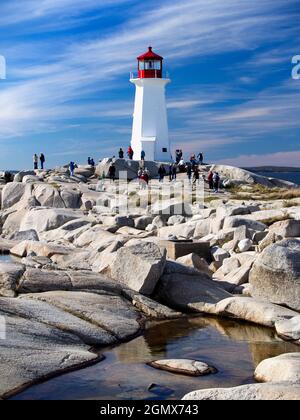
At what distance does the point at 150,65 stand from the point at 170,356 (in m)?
51.5

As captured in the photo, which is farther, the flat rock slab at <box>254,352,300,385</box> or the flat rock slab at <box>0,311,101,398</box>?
the flat rock slab at <box>0,311,101,398</box>

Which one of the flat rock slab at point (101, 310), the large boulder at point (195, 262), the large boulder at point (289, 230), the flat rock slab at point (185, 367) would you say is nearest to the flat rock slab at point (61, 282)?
the flat rock slab at point (101, 310)

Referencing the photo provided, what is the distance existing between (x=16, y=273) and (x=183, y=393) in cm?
746

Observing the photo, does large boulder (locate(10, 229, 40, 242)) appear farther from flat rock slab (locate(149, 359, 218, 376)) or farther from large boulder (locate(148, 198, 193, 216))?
flat rock slab (locate(149, 359, 218, 376))

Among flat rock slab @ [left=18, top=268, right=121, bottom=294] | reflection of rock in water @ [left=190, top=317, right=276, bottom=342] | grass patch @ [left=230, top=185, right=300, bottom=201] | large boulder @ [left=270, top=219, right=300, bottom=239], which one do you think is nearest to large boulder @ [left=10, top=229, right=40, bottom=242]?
grass patch @ [left=230, top=185, right=300, bottom=201]

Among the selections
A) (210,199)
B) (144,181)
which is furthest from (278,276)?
(144,181)

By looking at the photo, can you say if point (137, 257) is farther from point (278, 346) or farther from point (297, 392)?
point (297, 392)

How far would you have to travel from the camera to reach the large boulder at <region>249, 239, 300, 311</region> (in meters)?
17.2

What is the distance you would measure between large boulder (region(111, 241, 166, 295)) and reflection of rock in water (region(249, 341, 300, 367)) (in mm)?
4398

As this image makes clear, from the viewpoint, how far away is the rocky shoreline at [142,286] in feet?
39.0

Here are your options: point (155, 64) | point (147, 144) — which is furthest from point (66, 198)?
point (155, 64)

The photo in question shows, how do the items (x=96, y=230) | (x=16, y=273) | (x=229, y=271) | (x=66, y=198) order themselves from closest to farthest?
(x=16, y=273) < (x=229, y=271) < (x=96, y=230) < (x=66, y=198)

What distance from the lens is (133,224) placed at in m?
33.4

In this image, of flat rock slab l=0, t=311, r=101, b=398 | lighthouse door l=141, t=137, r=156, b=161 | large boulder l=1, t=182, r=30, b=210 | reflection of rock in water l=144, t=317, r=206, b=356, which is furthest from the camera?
lighthouse door l=141, t=137, r=156, b=161
